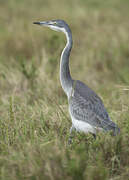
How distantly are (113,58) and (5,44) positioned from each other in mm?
2099

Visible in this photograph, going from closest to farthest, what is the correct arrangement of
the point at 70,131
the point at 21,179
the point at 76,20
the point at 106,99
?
the point at 21,179
the point at 70,131
the point at 106,99
the point at 76,20

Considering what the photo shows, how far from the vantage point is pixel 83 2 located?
34.7 feet

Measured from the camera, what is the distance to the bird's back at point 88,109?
321 centimetres

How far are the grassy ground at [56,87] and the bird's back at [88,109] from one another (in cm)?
13

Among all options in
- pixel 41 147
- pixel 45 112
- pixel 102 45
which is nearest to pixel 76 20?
pixel 102 45

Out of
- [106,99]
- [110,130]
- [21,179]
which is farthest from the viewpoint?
[106,99]

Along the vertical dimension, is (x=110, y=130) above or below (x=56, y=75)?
above

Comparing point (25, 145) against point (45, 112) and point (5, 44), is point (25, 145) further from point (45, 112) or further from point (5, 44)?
point (5, 44)

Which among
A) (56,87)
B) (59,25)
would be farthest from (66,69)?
(56,87)

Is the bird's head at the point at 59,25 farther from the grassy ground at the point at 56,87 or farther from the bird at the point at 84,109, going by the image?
the grassy ground at the point at 56,87

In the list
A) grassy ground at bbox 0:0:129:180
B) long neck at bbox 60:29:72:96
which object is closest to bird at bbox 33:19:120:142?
long neck at bbox 60:29:72:96

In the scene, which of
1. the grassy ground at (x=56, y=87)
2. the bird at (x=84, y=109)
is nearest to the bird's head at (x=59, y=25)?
the bird at (x=84, y=109)

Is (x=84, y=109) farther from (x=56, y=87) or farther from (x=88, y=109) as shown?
(x=56, y=87)

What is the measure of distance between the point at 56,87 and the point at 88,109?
5.53ft
